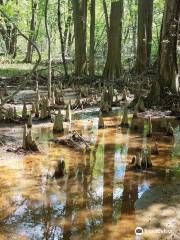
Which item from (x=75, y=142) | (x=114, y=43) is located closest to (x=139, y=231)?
(x=75, y=142)

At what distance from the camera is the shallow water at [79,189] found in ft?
15.1

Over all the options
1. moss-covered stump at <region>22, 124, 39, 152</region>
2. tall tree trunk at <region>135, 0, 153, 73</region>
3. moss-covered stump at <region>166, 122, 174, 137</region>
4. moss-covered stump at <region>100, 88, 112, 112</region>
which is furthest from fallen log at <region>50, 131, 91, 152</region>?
tall tree trunk at <region>135, 0, 153, 73</region>

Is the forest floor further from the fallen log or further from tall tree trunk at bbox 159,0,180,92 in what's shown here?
tall tree trunk at bbox 159,0,180,92

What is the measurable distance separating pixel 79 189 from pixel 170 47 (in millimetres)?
6512

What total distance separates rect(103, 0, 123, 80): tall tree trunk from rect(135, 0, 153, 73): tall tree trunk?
1471mm

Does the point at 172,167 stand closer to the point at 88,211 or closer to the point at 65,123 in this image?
the point at 88,211

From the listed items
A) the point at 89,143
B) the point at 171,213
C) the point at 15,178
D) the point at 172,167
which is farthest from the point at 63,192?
the point at 89,143

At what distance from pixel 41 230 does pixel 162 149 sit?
3.46 meters

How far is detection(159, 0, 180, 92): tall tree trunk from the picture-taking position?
11.2m

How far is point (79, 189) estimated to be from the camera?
569cm

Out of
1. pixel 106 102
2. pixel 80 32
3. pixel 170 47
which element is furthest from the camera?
pixel 80 32

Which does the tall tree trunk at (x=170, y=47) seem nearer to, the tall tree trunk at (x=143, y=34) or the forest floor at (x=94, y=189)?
the forest floor at (x=94, y=189)

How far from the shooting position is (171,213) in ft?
16.4

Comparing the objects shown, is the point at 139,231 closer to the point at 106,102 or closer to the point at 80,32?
the point at 106,102
